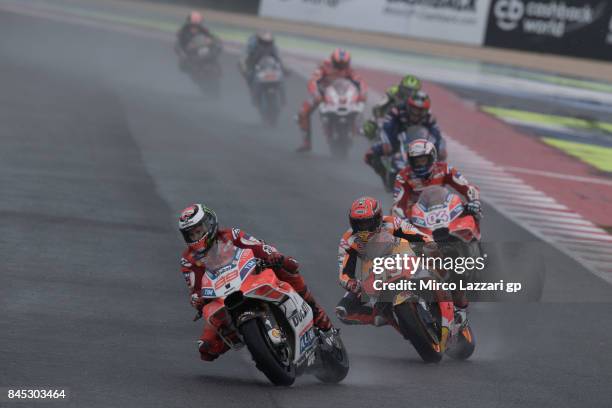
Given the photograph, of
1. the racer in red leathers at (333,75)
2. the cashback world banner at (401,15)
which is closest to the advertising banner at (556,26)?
the cashback world banner at (401,15)

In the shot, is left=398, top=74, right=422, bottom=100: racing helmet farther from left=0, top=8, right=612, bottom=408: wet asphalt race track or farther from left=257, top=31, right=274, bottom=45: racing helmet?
left=257, top=31, right=274, bottom=45: racing helmet

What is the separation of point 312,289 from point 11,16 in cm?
3617

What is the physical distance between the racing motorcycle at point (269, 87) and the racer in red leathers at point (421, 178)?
47.8 feet

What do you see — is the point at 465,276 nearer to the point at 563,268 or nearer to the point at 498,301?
the point at 498,301

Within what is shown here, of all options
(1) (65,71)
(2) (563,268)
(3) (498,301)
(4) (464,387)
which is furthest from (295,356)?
(1) (65,71)

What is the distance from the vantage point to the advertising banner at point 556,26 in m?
35.9

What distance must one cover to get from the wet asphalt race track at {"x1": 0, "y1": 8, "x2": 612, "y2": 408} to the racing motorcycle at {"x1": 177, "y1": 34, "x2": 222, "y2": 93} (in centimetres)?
235

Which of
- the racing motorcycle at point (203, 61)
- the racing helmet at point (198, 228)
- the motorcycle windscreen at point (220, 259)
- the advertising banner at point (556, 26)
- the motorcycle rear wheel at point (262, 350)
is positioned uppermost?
the racing helmet at point (198, 228)

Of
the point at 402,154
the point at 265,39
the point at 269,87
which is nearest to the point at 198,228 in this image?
the point at 402,154

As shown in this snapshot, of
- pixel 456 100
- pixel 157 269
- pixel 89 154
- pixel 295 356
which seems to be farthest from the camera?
pixel 456 100

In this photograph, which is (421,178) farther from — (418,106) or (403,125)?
(403,125)

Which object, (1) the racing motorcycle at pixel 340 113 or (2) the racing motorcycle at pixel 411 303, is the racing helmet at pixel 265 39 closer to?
(1) the racing motorcycle at pixel 340 113

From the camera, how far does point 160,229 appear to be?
16797mm

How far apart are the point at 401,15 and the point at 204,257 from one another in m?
32.2
